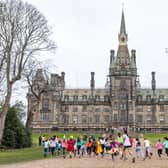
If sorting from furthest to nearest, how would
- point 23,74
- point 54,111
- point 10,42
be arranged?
point 54,111, point 23,74, point 10,42

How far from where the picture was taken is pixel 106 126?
113812mm

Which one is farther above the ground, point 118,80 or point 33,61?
point 118,80

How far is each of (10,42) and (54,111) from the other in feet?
238

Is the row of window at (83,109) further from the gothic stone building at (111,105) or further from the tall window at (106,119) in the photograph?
the tall window at (106,119)

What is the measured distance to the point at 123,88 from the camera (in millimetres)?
111938

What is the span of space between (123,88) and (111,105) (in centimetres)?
583

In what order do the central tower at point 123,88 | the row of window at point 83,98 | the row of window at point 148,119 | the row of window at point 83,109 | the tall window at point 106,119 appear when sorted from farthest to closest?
1. the row of window at point 83,98
2. the row of window at point 83,109
3. the tall window at point 106,119
4. the row of window at point 148,119
5. the central tower at point 123,88

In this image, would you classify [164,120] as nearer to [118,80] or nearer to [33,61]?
[118,80]

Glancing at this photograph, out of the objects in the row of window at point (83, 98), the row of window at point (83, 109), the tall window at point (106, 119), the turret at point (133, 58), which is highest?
the turret at point (133, 58)

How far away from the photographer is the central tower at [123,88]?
110562 mm

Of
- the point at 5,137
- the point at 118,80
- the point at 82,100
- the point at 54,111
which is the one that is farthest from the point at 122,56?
the point at 5,137

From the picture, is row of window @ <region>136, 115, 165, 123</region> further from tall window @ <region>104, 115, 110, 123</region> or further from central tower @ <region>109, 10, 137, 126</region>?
tall window @ <region>104, 115, 110, 123</region>

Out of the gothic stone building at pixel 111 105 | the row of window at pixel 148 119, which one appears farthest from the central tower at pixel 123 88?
the row of window at pixel 148 119

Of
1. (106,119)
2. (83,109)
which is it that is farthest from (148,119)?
(83,109)
